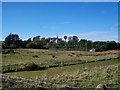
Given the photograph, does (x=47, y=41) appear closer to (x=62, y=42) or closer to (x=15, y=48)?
(x=62, y=42)

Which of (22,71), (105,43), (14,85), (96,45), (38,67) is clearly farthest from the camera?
(96,45)

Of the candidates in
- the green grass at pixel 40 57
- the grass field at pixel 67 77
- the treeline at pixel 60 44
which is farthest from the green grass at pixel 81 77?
the treeline at pixel 60 44

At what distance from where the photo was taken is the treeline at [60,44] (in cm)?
3984

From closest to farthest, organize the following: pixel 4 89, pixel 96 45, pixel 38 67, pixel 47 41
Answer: pixel 4 89 < pixel 38 67 < pixel 96 45 < pixel 47 41

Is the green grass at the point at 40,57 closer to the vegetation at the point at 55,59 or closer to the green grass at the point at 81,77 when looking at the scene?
the vegetation at the point at 55,59

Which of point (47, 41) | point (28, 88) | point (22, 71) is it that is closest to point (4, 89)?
point (28, 88)

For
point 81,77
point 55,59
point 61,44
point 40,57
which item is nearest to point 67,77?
point 81,77

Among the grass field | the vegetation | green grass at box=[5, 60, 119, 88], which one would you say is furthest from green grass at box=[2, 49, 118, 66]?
green grass at box=[5, 60, 119, 88]

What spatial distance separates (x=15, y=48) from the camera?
3997 cm

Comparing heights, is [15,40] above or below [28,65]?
above

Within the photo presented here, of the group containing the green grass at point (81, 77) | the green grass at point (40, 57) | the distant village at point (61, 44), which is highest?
the distant village at point (61, 44)

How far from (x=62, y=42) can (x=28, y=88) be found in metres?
49.0

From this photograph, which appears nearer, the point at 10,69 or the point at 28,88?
the point at 28,88

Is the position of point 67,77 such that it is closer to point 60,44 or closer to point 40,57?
point 40,57
